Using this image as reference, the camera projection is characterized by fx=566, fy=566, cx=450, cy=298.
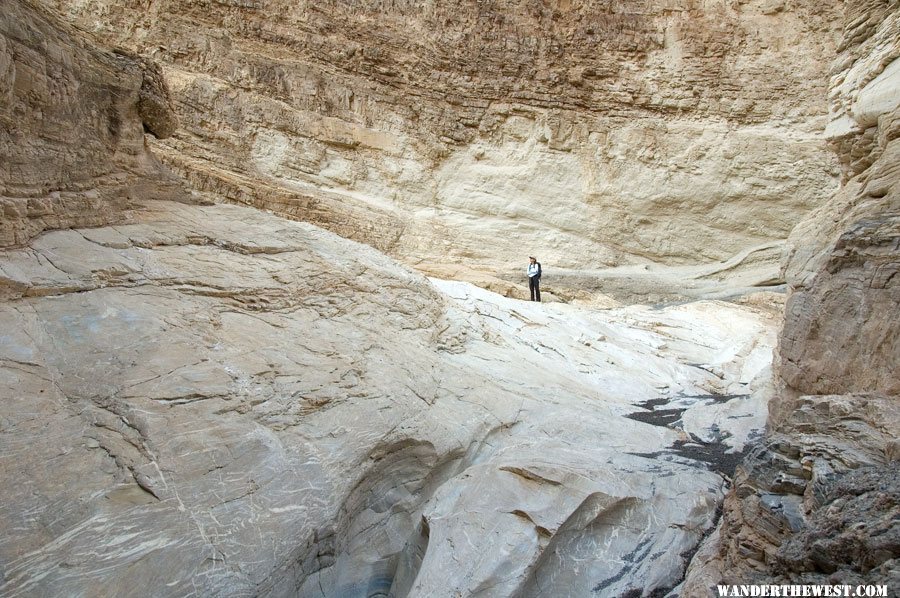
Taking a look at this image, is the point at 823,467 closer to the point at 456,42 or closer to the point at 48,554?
the point at 48,554

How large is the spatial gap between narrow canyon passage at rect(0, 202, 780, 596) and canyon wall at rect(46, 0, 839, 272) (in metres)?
11.6

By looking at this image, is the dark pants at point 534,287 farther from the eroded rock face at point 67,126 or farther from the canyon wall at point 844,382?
the eroded rock face at point 67,126

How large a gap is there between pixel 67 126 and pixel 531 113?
678 inches

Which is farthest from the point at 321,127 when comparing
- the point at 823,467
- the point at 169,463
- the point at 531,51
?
the point at 823,467

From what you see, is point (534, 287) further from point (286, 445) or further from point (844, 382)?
point (286, 445)

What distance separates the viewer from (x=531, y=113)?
2016cm

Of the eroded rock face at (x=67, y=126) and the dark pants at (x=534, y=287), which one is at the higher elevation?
the eroded rock face at (x=67, y=126)

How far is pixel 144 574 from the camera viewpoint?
9.77 feet

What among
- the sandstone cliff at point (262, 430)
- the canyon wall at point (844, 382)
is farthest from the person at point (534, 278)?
the canyon wall at point (844, 382)

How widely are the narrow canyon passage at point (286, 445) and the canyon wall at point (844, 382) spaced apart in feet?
3.24

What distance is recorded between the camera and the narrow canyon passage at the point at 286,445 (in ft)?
10.4

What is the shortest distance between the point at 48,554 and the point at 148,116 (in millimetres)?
4971

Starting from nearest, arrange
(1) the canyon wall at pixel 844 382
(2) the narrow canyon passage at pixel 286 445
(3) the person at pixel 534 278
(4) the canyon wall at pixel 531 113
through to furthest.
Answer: (1) the canyon wall at pixel 844 382 < (2) the narrow canyon passage at pixel 286 445 < (3) the person at pixel 534 278 < (4) the canyon wall at pixel 531 113

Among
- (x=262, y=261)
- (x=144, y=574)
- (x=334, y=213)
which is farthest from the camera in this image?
(x=334, y=213)
